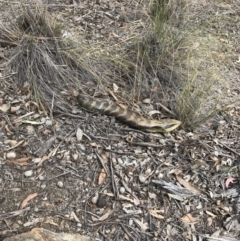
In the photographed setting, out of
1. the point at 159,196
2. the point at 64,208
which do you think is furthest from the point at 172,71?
the point at 64,208

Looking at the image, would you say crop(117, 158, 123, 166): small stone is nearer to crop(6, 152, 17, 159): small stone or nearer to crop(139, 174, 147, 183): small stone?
crop(139, 174, 147, 183): small stone

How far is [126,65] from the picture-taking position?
3.61 meters

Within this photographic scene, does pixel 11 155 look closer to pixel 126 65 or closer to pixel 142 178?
pixel 142 178

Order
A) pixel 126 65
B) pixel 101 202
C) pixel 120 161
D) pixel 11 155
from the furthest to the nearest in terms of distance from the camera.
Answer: pixel 126 65 → pixel 120 161 → pixel 11 155 → pixel 101 202

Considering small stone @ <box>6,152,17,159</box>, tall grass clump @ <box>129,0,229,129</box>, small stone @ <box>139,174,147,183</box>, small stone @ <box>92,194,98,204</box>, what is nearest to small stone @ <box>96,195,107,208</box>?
small stone @ <box>92,194,98,204</box>

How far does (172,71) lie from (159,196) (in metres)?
1.08

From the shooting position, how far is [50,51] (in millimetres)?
3529

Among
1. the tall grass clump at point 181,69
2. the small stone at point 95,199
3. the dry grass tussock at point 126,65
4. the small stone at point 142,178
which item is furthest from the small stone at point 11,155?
the tall grass clump at point 181,69

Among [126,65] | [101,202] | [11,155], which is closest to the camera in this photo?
[101,202]

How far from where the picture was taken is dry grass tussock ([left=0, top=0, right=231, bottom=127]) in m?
3.43

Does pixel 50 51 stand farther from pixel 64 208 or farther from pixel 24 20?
pixel 64 208

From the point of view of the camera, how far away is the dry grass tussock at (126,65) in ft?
11.3

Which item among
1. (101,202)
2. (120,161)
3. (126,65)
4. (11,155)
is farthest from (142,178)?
(126,65)

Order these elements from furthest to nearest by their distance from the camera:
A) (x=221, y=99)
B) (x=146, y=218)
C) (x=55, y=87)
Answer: (x=221, y=99)
(x=55, y=87)
(x=146, y=218)
